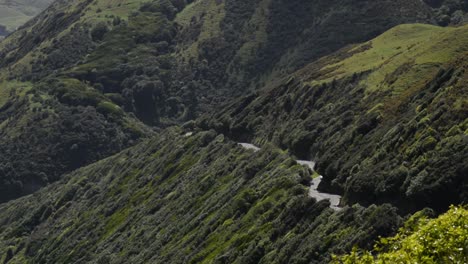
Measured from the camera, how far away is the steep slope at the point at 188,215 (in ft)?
209

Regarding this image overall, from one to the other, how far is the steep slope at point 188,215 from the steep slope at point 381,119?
4.66 meters

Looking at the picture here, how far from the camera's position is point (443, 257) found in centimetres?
2728

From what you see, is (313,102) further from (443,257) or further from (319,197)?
(443,257)

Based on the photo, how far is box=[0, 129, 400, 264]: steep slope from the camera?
63.8 m

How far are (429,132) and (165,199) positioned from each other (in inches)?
2623

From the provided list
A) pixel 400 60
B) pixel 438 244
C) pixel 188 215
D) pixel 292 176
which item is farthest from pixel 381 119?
pixel 438 244

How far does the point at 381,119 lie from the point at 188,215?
1411 inches

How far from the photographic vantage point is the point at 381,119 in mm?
86812

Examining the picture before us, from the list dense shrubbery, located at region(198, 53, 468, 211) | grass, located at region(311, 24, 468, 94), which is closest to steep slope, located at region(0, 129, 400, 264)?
dense shrubbery, located at region(198, 53, 468, 211)

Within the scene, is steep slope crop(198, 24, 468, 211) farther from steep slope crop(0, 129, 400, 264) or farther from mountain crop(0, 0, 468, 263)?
steep slope crop(0, 129, 400, 264)

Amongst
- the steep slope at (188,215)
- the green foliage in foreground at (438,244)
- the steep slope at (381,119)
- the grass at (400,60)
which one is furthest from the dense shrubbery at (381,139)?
the green foliage in foreground at (438,244)

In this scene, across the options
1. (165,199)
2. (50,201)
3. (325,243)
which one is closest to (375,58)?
(165,199)

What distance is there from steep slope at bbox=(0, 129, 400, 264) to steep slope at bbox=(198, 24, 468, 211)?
466 centimetres

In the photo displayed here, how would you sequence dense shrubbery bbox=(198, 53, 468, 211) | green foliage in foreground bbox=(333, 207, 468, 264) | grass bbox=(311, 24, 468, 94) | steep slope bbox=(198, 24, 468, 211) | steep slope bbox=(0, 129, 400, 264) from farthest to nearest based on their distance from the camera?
grass bbox=(311, 24, 468, 94) < steep slope bbox=(0, 129, 400, 264) < steep slope bbox=(198, 24, 468, 211) < dense shrubbery bbox=(198, 53, 468, 211) < green foliage in foreground bbox=(333, 207, 468, 264)
